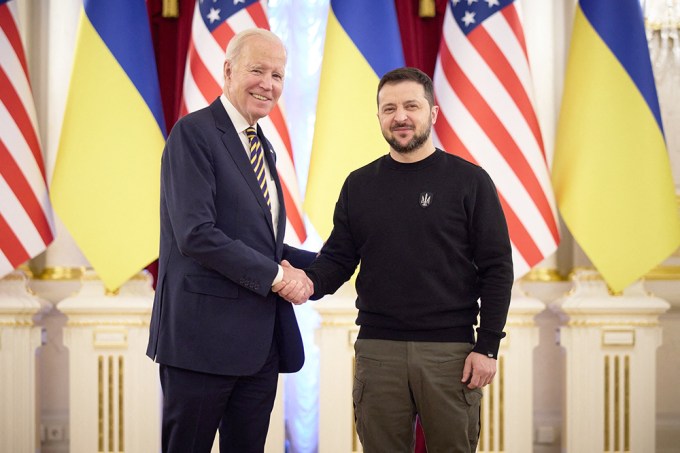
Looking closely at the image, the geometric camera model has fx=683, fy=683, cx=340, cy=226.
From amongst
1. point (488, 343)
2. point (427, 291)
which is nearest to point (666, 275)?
point (488, 343)

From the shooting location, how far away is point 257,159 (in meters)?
2.12

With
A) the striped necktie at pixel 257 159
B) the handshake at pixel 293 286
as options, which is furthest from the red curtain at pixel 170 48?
the handshake at pixel 293 286

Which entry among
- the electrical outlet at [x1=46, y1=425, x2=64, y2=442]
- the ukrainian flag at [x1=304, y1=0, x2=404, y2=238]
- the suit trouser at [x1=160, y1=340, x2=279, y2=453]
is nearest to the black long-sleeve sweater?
the suit trouser at [x1=160, y1=340, x2=279, y2=453]

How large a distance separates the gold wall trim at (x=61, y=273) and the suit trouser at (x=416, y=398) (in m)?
2.00

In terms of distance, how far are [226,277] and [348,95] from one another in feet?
5.02

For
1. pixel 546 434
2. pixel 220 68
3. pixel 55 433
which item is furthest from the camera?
pixel 546 434

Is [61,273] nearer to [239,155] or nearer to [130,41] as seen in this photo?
[130,41]

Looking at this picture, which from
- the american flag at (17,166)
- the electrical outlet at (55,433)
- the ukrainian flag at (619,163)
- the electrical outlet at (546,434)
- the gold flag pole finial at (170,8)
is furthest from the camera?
the electrical outlet at (546,434)

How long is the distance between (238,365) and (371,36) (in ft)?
6.29

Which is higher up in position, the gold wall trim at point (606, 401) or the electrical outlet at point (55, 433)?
the gold wall trim at point (606, 401)

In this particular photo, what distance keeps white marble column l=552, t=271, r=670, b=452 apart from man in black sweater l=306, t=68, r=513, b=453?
5.12 ft

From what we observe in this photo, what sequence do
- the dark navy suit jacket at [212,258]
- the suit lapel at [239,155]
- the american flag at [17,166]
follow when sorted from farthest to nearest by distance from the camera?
the american flag at [17,166], the suit lapel at [239,155], the dark navy suit jacket at [212,258]

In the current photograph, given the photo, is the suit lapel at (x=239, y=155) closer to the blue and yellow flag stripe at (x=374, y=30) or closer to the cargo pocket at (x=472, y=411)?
the cargo pocket at (x=472, y=411)

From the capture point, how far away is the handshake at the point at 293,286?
2033 millimetres
